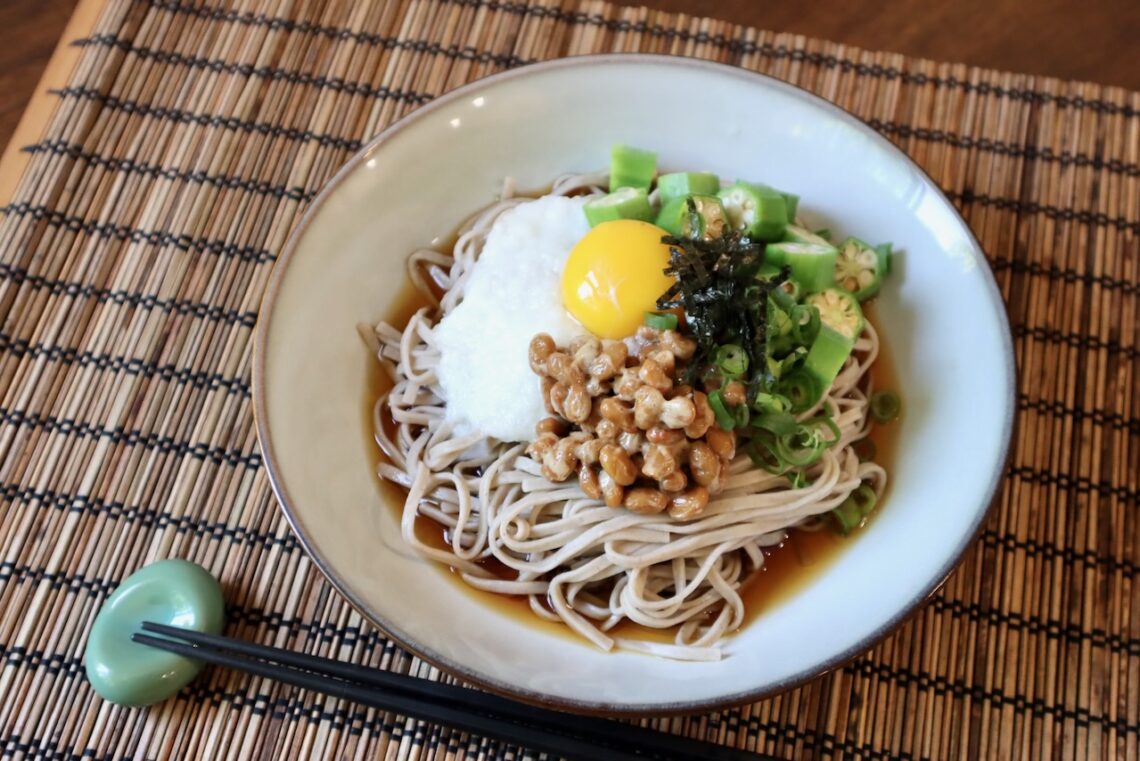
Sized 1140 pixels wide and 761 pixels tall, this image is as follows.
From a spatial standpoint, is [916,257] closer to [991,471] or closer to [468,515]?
[991,471]

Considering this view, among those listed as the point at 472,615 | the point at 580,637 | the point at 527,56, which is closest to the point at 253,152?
the point at 527,56

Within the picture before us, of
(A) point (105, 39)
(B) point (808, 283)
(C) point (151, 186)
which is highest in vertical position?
(B) point (808, 283)

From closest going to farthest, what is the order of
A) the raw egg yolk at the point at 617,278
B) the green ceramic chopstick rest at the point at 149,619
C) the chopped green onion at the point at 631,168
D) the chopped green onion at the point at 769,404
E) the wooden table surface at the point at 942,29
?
the green ceramic chopstick rest at the point at 149,619, the chopped green onion at the point at 769,404, the raw egg yolk at the point at 617,278, the chopped green onion at the point at 631,168, the wooden table surface at the point at 942,29

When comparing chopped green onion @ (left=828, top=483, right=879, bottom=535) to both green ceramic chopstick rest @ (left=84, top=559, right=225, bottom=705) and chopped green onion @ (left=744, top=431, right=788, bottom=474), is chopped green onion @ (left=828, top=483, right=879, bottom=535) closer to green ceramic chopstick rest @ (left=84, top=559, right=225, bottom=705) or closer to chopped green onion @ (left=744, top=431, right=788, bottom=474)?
chopped green onion @ (left=744, top=431, right=788, bottom=474)

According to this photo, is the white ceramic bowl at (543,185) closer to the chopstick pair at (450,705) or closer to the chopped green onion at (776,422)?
the chopstick pair at (450,705)

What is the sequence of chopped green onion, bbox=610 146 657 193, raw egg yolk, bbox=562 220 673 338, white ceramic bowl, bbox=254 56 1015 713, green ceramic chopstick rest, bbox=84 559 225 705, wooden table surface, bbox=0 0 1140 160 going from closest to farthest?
white ceramic bowl, bbox=254 56 1015 713 → green ceramic chopstick rest, bbox=84 559 225 705 → raw egg yolk, bbox=562 220 673 338 → chopped green onion, bbox=610 146 657 193 → wooden table surface, bbox=0 0 1140 160

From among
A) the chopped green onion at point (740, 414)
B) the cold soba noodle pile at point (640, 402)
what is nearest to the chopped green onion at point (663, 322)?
the cold soba noodle pile at point (640, 402)

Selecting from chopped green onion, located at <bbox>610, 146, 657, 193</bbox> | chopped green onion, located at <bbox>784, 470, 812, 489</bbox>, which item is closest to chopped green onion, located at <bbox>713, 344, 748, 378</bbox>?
chopped green onion, located at <bbox>784, 470, 812, 489</bbox>
